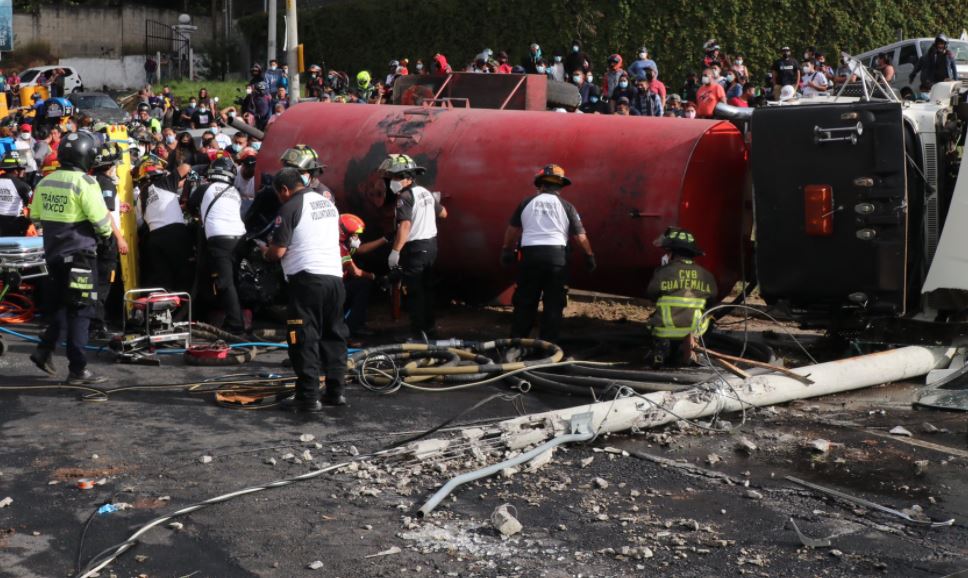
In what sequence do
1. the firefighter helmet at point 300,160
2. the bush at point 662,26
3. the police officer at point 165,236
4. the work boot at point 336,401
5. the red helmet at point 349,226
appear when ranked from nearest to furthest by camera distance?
1. the work boot at point 336,401
2. the firefighter helmet at point 300,160
3. the red helmet at point 349,226
4. the police officer at point 165,236
5. the bush at point 662,26

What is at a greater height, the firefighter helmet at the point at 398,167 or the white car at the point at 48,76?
the white car at the point at 48,76

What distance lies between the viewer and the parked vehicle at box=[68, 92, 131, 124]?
103ft

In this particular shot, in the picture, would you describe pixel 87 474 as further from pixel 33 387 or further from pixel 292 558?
pixel 33 387

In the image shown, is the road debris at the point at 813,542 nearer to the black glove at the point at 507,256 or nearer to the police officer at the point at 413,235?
the black glove at the point at 507,256

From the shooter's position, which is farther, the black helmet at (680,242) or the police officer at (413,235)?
the police officer at (413,235)

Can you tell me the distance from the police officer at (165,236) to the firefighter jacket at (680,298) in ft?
15.8

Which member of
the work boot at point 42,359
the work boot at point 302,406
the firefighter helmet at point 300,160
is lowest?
the work boot at point 302,406

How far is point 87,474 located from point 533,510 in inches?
102

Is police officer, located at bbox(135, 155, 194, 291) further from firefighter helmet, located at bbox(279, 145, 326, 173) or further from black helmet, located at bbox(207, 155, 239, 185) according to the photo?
firefighter helmet, located at bbox(279, 145, 326, 173)

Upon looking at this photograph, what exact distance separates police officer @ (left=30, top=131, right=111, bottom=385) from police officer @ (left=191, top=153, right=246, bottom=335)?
219 cm

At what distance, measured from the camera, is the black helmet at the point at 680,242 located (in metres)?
9.50

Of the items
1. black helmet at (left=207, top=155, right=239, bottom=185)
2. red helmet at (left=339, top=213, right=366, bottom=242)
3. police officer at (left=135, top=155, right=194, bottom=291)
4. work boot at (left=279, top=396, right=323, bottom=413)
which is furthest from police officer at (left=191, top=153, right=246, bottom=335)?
work boot at (left=279, top=396, right=323, bottom=413)

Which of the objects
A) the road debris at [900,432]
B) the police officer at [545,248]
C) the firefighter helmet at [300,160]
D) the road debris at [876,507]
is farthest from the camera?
the police officer at [545,248]

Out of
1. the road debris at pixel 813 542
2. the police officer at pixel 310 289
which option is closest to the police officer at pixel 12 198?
the police officer at pixel 310 289
